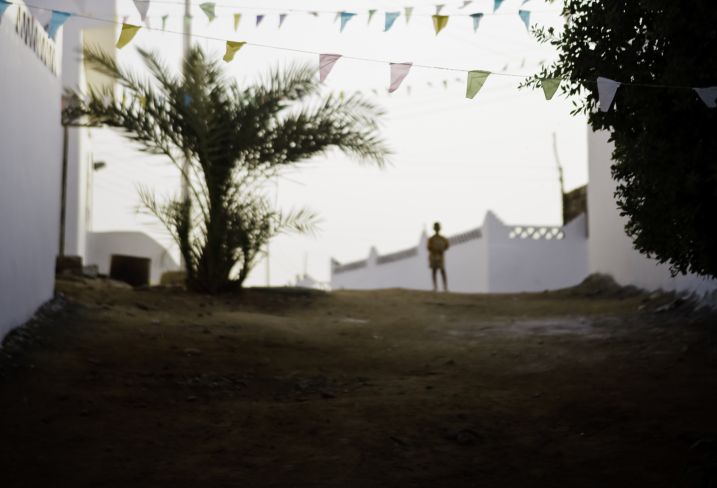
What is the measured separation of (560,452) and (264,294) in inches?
332

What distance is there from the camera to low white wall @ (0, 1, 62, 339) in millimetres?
7898

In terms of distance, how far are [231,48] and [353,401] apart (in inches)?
105

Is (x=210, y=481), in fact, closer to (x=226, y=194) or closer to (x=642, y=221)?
(x=642, y=221)

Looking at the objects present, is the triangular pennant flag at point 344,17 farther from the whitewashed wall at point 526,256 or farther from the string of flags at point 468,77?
the whitewashed wall at point 526,256

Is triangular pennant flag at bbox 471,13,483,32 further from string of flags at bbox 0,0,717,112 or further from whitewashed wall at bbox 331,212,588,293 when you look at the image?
whitewashed wall at bbox 331,212,588,293

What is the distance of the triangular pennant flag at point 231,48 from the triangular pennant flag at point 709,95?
A: 10.3ft

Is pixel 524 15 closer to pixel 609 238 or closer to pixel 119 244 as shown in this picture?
pixel 609 238

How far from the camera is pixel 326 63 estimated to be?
6.67 m

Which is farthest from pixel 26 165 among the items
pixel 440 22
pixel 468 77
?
pixel 468 77

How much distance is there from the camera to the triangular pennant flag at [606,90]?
5438 mm

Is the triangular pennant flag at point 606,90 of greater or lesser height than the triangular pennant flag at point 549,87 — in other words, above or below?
below

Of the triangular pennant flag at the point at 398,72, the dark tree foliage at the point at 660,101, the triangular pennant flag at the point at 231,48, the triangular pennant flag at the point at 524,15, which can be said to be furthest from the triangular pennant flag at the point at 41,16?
the dark tree foliage at the point at 660,101

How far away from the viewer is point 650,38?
18.5 feet

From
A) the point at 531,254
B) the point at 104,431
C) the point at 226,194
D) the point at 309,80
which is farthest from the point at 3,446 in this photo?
the point at 531,254
